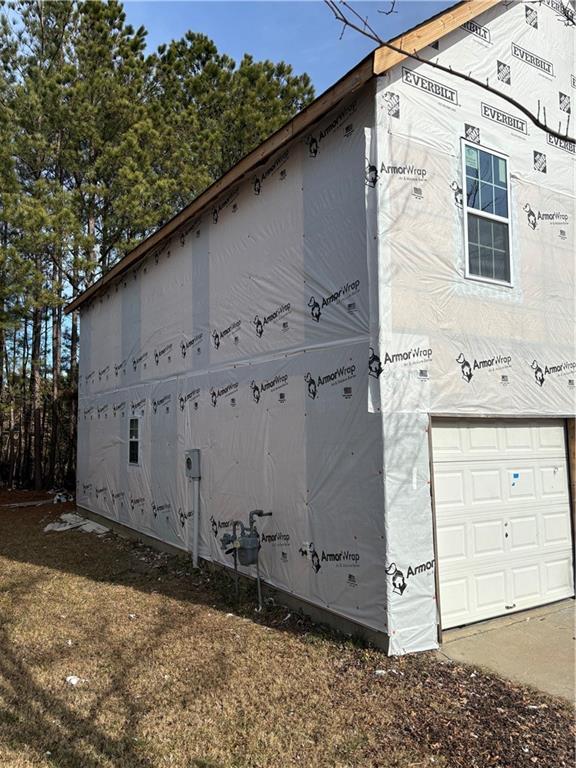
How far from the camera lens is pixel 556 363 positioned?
6312 mm

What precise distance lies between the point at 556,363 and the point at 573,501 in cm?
159

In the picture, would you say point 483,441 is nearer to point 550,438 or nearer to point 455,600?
point 550,438

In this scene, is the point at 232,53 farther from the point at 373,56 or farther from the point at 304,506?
the point at 304,506

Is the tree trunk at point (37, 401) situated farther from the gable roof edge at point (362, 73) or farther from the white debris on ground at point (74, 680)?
the white debris on ground at point (74, 680)

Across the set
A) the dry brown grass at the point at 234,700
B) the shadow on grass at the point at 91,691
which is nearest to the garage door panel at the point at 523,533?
the dry brown grass at the point at 234,700

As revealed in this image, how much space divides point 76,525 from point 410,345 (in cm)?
878

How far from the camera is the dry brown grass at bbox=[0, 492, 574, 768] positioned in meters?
3.24

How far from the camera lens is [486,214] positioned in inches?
230

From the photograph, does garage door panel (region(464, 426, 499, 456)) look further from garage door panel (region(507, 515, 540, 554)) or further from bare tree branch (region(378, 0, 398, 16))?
bare tree branch (region(378, 0, 398, 16))

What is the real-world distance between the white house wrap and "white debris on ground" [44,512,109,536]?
4047 mm

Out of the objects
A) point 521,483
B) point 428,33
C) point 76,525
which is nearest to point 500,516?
point 521,483

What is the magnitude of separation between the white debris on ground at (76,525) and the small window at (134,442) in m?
1.61

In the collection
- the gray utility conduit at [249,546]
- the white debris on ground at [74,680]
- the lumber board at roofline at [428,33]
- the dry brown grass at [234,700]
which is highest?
the lumber board at roofline at [428,33]

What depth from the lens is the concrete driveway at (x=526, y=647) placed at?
4211 mm
